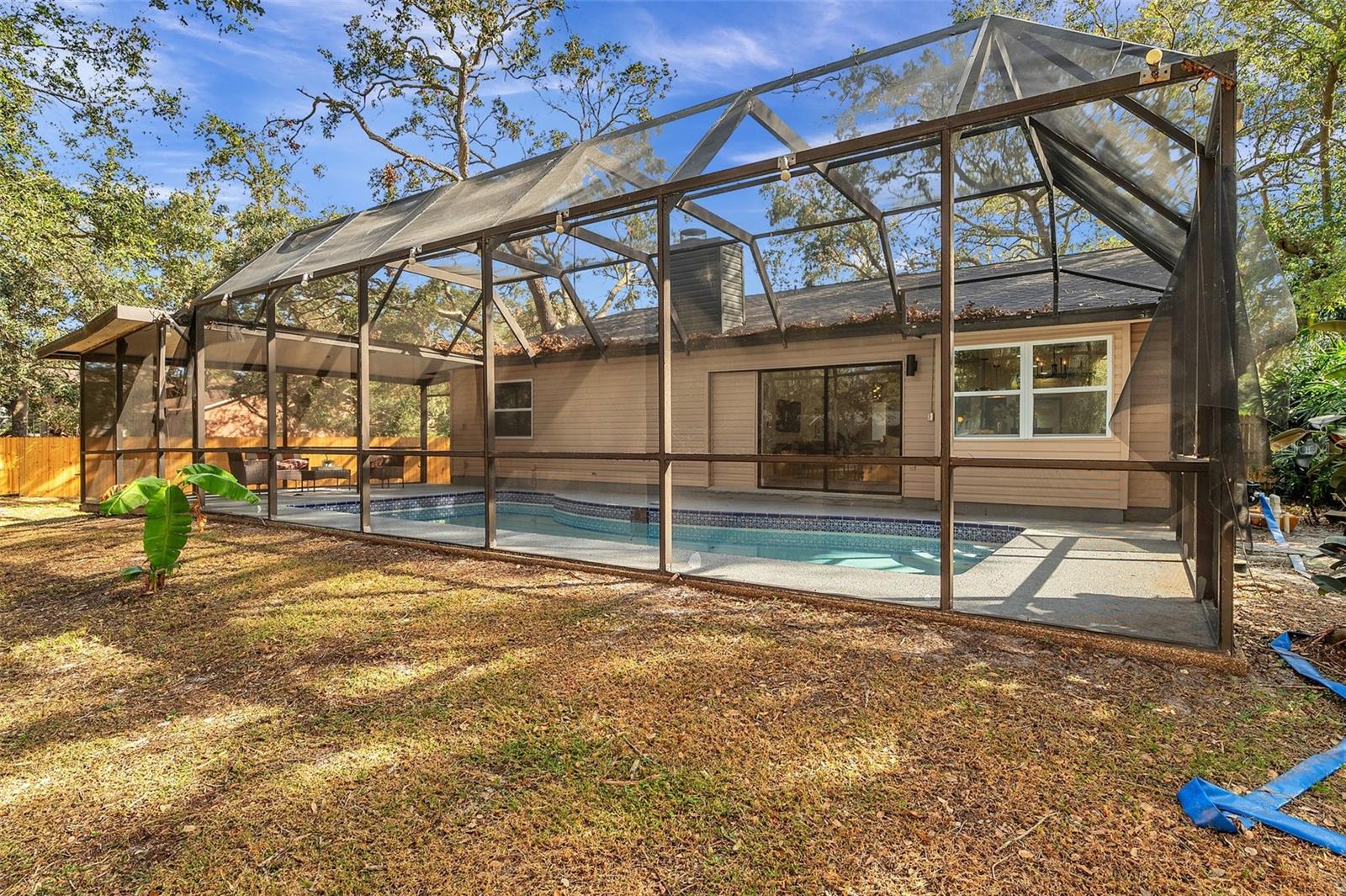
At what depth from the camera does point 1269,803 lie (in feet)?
6.42

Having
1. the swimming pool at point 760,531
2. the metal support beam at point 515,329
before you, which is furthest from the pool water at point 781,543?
the metal support beam at point 515,329

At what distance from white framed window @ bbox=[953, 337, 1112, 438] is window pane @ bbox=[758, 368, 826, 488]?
88.1 inches

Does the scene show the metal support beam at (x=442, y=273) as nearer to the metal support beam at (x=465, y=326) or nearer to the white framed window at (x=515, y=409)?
the metal support beam at (x=465, y=326)

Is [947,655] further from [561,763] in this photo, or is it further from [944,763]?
[561,763]

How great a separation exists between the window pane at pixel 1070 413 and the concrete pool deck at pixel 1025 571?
1.13m

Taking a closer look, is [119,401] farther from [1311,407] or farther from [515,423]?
[1311,407]

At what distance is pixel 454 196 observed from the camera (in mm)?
7078

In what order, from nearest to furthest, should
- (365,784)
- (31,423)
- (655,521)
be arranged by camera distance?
(365,784) → (655,521) → (31,423)

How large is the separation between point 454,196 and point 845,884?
7.31 meters

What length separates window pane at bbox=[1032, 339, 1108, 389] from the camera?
763 centimetres

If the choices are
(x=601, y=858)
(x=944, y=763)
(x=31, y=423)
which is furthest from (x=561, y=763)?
(x=31, y=423)

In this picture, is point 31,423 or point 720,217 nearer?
point 720,217


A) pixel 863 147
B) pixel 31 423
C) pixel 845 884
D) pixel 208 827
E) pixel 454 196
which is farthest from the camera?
pixel 31 423

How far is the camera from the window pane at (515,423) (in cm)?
1256
